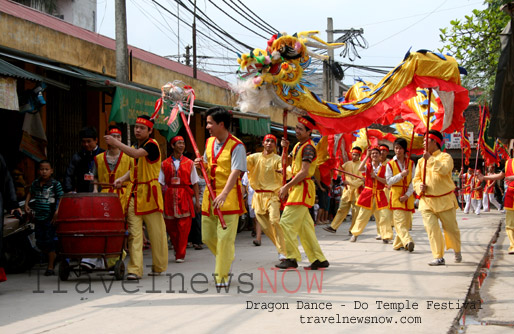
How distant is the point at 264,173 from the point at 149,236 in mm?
3023

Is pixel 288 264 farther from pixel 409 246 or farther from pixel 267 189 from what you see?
pixel 409 246

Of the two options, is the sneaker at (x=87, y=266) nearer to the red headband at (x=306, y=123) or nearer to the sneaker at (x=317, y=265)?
the sneaker at (x=317, y=265)

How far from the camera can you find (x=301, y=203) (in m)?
8.41

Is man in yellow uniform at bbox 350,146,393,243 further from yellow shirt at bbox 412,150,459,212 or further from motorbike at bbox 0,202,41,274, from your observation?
motorbike at bbox 0,202,41,274

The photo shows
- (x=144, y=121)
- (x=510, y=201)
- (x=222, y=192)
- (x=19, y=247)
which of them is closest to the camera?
(x=222, y=192)

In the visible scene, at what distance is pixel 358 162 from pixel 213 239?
8360 mm

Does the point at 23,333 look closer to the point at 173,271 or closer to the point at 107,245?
the point at 107,245

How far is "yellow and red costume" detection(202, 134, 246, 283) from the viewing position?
7062 millimetres

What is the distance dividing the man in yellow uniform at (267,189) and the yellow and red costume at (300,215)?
109 cm

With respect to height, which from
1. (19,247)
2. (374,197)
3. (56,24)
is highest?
(56,24)

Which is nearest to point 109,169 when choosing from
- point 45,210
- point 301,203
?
point 45,210

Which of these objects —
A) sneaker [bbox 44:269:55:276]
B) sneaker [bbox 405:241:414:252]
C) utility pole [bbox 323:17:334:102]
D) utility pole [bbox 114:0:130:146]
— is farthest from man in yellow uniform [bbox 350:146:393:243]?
utility pole [bbox 323:17:334:102]

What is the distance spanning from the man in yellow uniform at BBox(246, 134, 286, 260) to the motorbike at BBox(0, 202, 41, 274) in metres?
3.40

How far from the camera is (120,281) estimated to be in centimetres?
778
